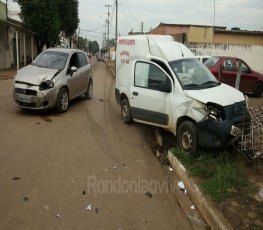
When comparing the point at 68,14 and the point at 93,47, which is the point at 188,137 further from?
the point at 93,47

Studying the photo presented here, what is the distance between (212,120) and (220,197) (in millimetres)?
1735

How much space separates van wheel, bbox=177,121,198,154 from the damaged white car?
4.51 m

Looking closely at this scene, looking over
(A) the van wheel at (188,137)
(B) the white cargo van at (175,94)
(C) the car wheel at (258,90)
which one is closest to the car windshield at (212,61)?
(C) the car wheel at (258,90)

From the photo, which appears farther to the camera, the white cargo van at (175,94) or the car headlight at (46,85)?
the car headlight at (46,85)

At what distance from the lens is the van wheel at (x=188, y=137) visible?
6.54 meters

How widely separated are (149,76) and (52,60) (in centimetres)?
430

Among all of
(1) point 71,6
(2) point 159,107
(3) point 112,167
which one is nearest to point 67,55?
(2) point 159,107

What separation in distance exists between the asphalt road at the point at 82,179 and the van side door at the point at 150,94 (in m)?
0.66

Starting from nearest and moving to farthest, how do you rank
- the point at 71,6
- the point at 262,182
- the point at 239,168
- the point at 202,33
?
the point at 262,182 → the point at 239,168 → the point at 202,33 → the point at 71,6

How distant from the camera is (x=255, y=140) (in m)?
6.07

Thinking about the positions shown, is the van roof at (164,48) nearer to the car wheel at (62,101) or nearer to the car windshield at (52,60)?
the car wheel at (62,101)

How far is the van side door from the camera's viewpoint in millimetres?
7527

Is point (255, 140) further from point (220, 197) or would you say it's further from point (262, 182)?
point (220, 197)

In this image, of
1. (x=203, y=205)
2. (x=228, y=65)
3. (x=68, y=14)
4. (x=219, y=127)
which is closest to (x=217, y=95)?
(x=219, y=127)
